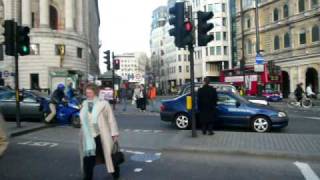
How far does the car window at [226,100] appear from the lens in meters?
16.7

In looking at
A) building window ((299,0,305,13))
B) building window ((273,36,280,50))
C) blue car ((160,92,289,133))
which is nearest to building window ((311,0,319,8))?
building window ((299,0,305,13))

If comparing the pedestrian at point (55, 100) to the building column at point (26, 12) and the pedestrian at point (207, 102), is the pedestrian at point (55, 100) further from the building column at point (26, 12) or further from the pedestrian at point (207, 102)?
the building column at point (26, 12)

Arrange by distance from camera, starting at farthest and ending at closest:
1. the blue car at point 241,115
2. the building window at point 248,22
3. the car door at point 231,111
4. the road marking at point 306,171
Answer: the building window at point 248,22 → the car door at point 231,111 → the blue car at point 241,115 → the road marking at point 306,171

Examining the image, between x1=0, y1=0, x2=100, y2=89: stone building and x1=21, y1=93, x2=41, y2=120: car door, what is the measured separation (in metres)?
36.8

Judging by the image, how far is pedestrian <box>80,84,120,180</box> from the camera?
7.72 m

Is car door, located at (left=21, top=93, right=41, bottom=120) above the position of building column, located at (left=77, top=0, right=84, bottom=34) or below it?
below

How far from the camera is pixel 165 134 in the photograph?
15797 mm

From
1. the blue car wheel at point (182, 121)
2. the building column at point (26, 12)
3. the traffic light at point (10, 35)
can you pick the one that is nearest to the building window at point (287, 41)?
the building column at point (26, 12)

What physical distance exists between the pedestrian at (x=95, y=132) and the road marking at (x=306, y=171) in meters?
3.42

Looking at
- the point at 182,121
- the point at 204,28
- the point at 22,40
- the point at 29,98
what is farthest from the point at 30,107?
the point at 204,28

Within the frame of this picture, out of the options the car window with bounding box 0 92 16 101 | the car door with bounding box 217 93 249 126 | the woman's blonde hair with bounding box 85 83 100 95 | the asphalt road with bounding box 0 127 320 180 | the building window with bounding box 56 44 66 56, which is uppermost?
the building window with bounding box 56 44 66 56

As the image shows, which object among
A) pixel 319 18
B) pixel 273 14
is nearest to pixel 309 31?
pixel 319 18

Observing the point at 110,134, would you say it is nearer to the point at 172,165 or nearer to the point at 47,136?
the point at 172,165

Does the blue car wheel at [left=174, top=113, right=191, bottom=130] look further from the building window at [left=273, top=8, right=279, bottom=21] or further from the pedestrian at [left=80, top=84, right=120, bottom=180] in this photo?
the building window at [left=273, top=8, right=279, bottom=21]
